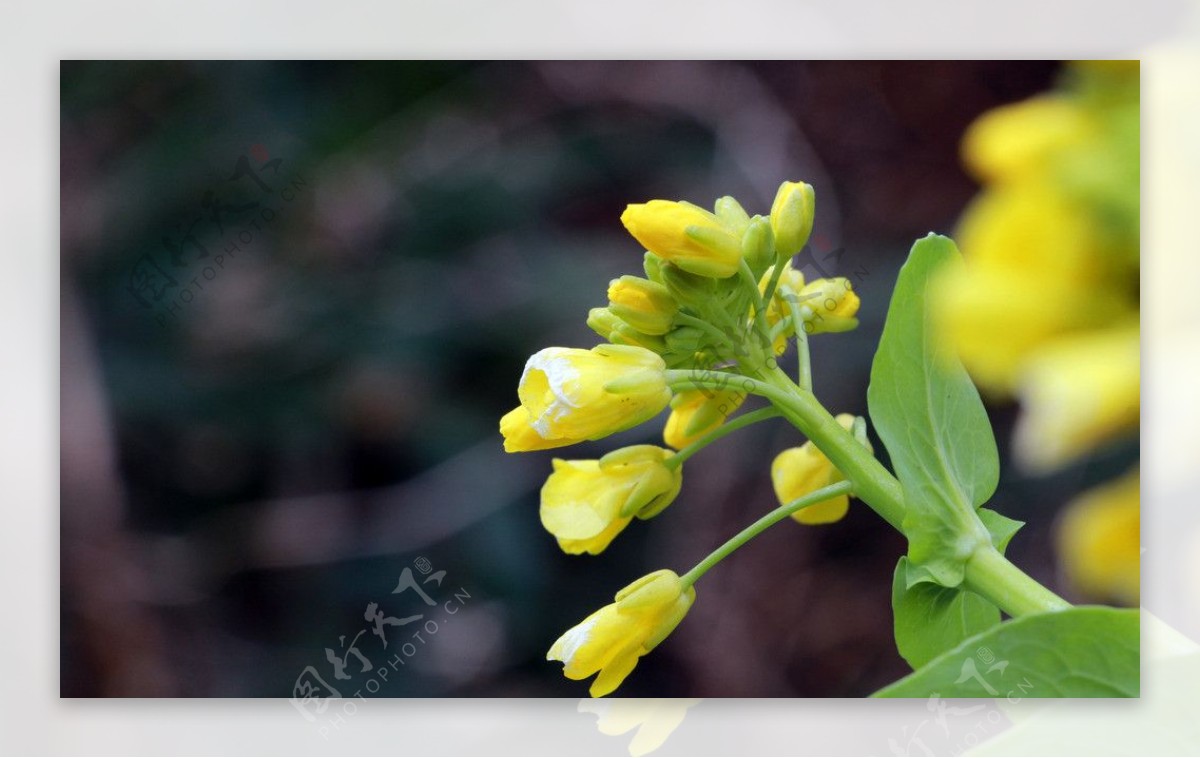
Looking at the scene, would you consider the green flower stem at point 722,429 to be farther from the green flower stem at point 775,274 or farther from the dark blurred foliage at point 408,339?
the dark blurred foliage at point 408,339

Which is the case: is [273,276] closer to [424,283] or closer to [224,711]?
[424,283]

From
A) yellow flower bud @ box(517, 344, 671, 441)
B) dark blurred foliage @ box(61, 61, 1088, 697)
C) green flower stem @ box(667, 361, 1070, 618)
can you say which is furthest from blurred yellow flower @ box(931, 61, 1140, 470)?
dark blurred foliage @ box(61, 61, 1088, 697)

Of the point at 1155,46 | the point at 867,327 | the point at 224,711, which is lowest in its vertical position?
the point at 224,711

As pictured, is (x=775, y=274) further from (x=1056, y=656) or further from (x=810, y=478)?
(x=1056, y=656)

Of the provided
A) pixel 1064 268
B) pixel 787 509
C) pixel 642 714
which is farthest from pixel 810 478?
pixel 1064 268

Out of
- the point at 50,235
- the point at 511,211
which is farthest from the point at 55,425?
the point at 511,211

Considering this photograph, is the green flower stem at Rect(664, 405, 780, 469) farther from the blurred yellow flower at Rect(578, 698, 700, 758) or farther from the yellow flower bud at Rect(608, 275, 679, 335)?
the blurred yellow flower at Rect(578, 698, 700, 758)

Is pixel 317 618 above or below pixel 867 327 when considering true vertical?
below
